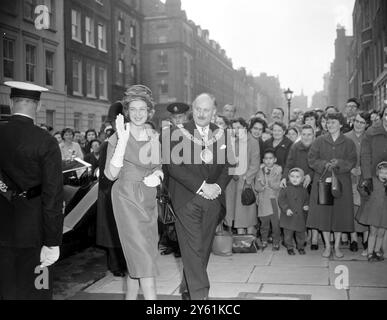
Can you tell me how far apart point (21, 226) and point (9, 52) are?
39.7 ft

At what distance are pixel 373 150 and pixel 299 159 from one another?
1.15 m

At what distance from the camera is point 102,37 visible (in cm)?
2425

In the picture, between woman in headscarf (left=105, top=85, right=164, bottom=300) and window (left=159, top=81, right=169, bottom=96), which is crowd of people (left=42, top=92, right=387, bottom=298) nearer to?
woman in headscarf (left=105, top=85, right=164, bottom=300)

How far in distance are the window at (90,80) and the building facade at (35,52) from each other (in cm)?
263

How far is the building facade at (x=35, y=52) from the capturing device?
13.4 meters

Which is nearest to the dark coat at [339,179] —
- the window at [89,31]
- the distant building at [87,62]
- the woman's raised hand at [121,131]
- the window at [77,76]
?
the woman's raised hand at [121,131]

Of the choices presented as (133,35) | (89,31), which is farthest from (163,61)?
(89,31)

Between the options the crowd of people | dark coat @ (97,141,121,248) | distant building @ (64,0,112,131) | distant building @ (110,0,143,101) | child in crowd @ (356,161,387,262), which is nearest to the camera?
dark coat @ (97,141,121,248)

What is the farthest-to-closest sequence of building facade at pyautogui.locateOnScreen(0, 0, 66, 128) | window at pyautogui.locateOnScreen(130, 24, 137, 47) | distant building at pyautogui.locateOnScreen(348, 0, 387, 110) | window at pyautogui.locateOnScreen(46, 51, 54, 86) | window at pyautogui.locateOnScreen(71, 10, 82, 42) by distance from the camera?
window at pyautogui.locateOnScreen(130, 24, 137, 47) → window at pyautogui.locateOnScreen(71, 10, 82, 42) → window at pyautogui.locateOnScreen(46, 51, 54, 86) → distant building at pyautogui.locateOnScreen(348, 0, 387, 110) → building facade at pyautogui.locateOnScreen(0, 0, 66, 128)

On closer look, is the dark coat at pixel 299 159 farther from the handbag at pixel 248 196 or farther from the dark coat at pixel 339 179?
the handbag at pixel 248 196

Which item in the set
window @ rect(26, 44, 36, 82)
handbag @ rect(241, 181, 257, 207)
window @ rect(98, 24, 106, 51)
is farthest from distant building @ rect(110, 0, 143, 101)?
handbag @ rect(241, 181, 257, 207)

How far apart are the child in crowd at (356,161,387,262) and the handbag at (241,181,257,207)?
1.51 metres

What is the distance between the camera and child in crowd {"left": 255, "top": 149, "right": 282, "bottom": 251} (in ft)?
22.8

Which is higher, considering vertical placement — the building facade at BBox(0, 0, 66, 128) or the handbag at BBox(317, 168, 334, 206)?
the building facade at BBox(0, 0, 66, 128)
